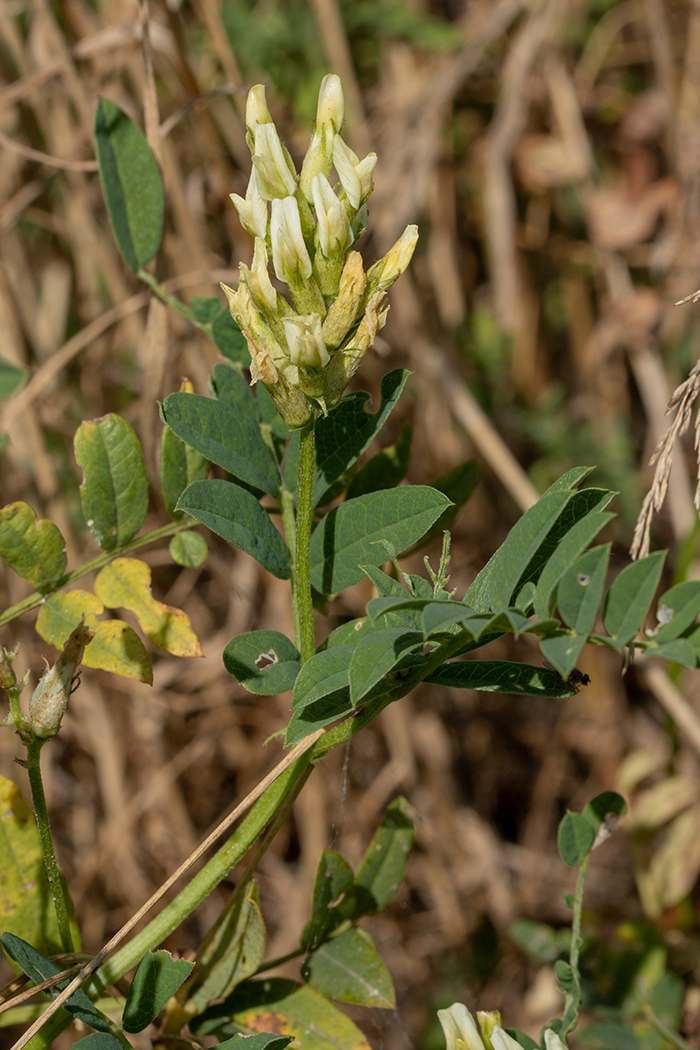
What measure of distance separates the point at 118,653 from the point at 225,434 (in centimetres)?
20

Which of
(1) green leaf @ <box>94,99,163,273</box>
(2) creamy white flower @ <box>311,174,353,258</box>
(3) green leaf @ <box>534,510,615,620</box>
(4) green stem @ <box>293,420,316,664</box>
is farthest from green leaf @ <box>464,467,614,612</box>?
(1) green leaf @ <box>94,99,163,273</box>

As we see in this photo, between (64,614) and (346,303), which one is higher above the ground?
(346,303)

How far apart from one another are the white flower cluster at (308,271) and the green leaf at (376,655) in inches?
6.6

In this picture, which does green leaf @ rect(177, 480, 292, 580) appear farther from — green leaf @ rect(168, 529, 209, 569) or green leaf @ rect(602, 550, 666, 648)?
green leaf @ rect(602, 550, 666, 648)

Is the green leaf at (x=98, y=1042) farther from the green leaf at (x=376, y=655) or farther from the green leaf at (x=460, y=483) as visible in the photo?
the green leaf at (x=460, y=483)

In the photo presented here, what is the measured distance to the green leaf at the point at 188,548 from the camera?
0.84 meters

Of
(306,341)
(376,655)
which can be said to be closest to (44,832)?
(376,655)

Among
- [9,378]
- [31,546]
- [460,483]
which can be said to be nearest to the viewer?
[31,546]

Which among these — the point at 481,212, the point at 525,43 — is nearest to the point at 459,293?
the point at 481,212

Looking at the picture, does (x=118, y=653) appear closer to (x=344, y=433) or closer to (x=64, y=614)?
(x=64, y=614)

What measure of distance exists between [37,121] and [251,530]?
54.7 inches

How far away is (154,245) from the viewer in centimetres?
97

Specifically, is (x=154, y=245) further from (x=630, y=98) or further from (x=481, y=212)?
(x=630, y=98)

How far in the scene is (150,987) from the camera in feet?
2.09
